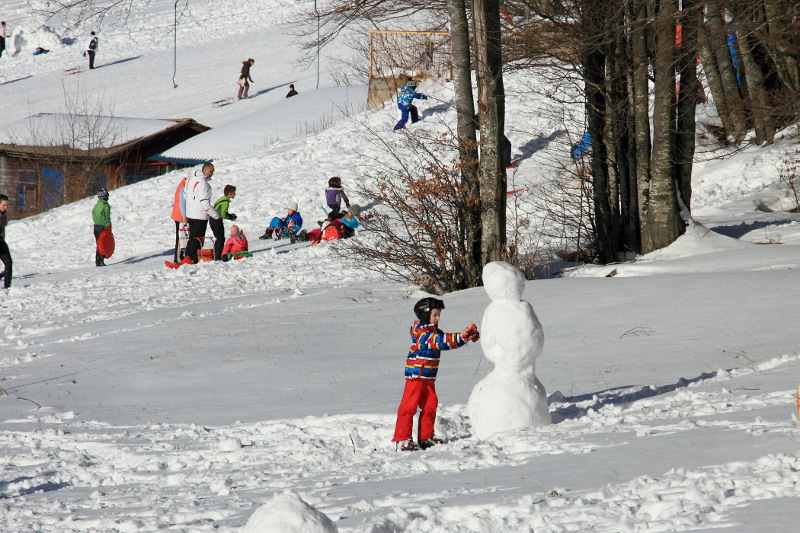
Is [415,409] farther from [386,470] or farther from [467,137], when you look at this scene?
[467,137]

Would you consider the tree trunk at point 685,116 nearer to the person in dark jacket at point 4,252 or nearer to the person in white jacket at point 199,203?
the person in white jacket at point 199,203

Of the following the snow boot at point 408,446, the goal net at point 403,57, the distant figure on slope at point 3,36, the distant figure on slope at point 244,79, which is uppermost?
the distant figure on slope at point 3,36

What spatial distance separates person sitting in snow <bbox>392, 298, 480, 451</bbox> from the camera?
5531 mm

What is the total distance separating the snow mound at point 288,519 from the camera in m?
2.82

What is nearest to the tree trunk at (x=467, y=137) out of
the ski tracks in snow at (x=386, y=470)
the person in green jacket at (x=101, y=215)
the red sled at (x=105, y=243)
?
the ski tracks in snow at (x=386, y=470)

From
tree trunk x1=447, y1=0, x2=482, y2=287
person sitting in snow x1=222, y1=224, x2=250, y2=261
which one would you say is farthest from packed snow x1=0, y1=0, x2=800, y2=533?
tree trunk x1=447, y1=0, x2=482, y2=287

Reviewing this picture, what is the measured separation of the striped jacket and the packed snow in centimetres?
31

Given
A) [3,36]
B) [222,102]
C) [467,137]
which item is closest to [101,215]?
[467,137]

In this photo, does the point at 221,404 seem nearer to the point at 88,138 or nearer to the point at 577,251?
the point at 577,251

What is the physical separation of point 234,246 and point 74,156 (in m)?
19.7

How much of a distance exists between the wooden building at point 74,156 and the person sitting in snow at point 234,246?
59.3ft

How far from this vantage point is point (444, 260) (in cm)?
1123

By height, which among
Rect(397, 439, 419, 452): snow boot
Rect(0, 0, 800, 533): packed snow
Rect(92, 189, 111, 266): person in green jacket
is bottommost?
Rect(397, 439, 419, 452): snow boot

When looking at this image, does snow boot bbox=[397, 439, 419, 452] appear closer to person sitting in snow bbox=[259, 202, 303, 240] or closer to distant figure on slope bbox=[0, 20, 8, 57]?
person sitting in snow bbox=[259, 202, 303, 240]
